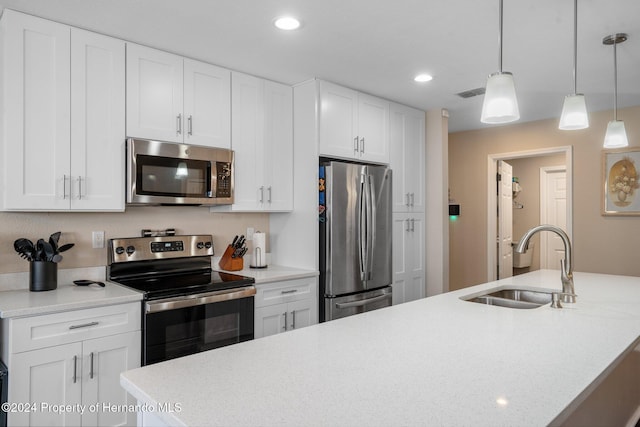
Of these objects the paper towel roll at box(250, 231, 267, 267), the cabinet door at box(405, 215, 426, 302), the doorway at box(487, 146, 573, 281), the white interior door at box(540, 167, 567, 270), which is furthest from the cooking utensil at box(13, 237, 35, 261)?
the white interior door at box(540, 167, 567, 270)

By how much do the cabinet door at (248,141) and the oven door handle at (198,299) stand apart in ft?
2.25

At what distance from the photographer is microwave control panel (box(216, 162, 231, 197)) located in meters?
2.99

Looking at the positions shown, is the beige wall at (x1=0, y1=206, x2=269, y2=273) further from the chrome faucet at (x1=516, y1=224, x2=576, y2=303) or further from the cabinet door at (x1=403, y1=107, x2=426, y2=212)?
the chrome faucet at (x1=516, y1=224, x2=576, y2=303)

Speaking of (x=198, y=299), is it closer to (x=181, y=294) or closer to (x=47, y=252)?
(x=181, y=294)

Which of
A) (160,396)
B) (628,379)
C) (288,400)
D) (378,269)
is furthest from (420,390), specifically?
(378,269)

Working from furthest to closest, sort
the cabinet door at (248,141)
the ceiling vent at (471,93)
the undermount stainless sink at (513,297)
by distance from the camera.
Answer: the ceiling vent at (471,93), the cabinet door at (248,141), the undermount stainless sink at (513,297)

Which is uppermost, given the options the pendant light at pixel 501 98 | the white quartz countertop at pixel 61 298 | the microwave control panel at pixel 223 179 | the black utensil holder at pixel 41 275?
the pendant light at pixel 501 98

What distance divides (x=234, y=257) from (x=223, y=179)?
611 millimetres

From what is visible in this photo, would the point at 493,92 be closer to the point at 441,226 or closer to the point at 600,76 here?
the point at 600,76

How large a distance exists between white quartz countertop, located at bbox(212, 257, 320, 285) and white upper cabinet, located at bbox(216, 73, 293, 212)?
18.5 inches

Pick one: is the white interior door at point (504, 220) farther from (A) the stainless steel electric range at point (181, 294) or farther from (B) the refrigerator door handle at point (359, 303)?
(A) the stainless steel electric range at point (181, 294)

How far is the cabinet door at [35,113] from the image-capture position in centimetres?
218

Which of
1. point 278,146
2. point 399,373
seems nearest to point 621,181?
point 278,146

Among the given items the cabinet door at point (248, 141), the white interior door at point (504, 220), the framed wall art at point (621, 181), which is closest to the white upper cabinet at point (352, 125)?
the cabinet door at point (248, 141)
